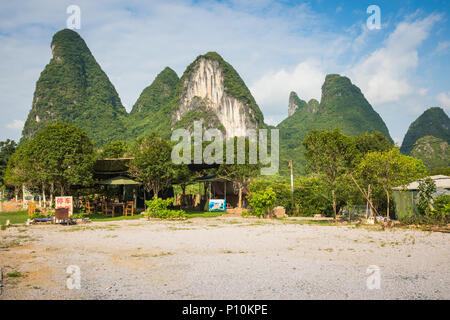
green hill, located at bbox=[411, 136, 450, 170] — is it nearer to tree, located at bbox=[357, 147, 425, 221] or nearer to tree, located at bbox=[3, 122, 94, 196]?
tree, located at bbox=[357, 147, 425, 221]

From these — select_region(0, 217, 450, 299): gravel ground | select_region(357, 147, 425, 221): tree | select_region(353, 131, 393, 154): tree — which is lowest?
select_region(0, 217, 450, 299): gravel ground

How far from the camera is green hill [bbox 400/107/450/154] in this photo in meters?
78.6

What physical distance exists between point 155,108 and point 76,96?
26.2m

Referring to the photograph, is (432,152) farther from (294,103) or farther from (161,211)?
(294,103)

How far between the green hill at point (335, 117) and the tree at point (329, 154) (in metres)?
62.5

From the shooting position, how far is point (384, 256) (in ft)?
18.6

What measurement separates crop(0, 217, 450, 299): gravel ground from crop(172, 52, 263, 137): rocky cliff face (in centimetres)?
8628

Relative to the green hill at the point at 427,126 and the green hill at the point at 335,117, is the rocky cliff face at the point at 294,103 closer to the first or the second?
the green hill at the point at 335,117

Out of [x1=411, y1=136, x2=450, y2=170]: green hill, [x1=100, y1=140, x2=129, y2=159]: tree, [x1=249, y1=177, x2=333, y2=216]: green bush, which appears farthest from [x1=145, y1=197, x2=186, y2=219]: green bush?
[x1=411, y1=136, x2=450, y2=170]: green hill

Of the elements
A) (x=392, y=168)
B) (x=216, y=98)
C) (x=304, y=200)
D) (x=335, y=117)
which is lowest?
(x=304, y=200)

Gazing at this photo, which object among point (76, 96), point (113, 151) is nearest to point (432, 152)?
point (113, 151)

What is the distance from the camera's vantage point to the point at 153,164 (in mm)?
16016

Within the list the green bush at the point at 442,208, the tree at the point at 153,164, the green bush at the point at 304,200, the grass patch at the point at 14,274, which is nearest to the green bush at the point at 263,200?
the green bush at the point at 304,200
